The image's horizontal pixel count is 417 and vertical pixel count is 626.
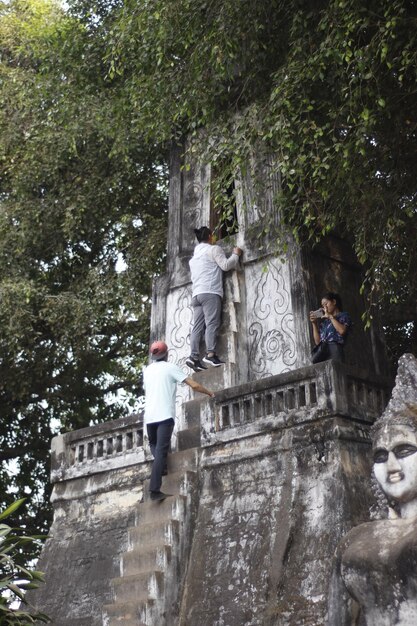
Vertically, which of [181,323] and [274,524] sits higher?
[181,323]

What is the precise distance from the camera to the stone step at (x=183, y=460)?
36.1 feet

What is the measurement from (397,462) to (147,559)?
4607mm

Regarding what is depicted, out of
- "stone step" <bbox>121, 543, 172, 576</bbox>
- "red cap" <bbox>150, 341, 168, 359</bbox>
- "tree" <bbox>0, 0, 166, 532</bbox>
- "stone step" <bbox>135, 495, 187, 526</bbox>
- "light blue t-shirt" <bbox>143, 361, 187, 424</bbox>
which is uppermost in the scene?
"tree" <bbox>0, 0, 166, 532</bbox>

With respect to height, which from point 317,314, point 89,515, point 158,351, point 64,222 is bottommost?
point 89,515

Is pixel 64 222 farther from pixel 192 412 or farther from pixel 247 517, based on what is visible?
pixel 247 517

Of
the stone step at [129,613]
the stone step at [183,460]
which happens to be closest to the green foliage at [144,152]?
the stone step at [183,460]

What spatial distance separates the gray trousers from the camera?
1241 cm

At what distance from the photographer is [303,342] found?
39.5ft

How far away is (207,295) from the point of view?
12562 millimetres

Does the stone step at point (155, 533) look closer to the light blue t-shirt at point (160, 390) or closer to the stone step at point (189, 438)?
the light blue t-shirt at point (160, 390)

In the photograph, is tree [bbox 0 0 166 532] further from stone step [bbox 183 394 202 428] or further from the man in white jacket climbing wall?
stone step [bbox 183 394 202 428]

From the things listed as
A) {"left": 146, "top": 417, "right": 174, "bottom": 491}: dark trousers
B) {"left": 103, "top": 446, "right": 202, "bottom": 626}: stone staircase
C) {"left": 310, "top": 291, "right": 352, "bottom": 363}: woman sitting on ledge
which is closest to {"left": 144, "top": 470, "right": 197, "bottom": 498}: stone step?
{"left": 103, "top": 446, "right": 202, "bottom": 626}: stone staircase

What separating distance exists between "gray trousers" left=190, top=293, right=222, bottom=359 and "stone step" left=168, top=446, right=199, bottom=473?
5.18 feet

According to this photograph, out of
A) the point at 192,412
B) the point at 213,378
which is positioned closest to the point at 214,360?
the point at 213,378
